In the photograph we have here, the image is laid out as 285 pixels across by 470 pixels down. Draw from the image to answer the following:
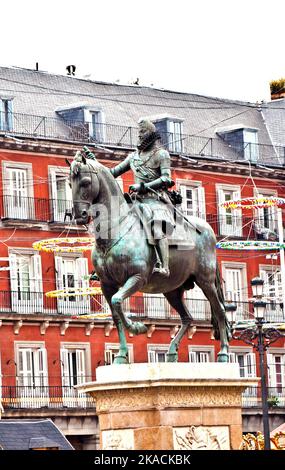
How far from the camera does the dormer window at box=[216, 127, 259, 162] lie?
285 ft

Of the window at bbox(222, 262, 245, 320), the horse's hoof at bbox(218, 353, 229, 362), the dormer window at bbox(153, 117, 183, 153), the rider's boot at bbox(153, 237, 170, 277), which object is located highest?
the dormer window at bbox(153, 117, 183, 153)

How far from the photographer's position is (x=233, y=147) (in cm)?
8700

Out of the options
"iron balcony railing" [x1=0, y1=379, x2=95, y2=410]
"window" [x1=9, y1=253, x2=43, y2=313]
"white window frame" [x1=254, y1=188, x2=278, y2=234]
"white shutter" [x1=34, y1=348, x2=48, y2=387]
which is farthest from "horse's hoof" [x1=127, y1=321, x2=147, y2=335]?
"white window frame" [x1=254, y1=188, x2=278, y2=234]

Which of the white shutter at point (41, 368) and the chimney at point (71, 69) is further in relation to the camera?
the chimney at point (71, 69)

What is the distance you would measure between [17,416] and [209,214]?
590 inches

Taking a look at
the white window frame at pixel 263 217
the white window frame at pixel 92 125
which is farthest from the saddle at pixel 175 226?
the white window frame at pixel 263 217

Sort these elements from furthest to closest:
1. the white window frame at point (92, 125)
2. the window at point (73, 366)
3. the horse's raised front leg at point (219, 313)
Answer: the white window frame at point (92, 125) → the window at point (73, 366) → the horse's raised front leg at point (219, 313)

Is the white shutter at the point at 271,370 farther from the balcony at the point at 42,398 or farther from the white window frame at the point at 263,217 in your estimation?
the balcony at the point at 42,398

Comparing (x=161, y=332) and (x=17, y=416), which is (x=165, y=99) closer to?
(x=161, y=332)

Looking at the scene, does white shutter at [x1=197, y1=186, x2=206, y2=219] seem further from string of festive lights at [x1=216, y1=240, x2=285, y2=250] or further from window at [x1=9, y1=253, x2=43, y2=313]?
window at [x1=9, y1=253, x2=43, y2=313]

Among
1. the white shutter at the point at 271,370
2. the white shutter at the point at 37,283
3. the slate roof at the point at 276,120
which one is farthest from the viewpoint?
the slate roof at the point at 276,120

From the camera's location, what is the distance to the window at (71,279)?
255 feet

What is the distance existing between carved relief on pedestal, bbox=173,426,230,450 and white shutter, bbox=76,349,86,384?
48.9 m

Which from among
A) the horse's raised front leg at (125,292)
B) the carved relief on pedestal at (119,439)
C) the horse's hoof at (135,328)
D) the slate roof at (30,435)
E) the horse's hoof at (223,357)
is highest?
the slate roof at (30,435)
